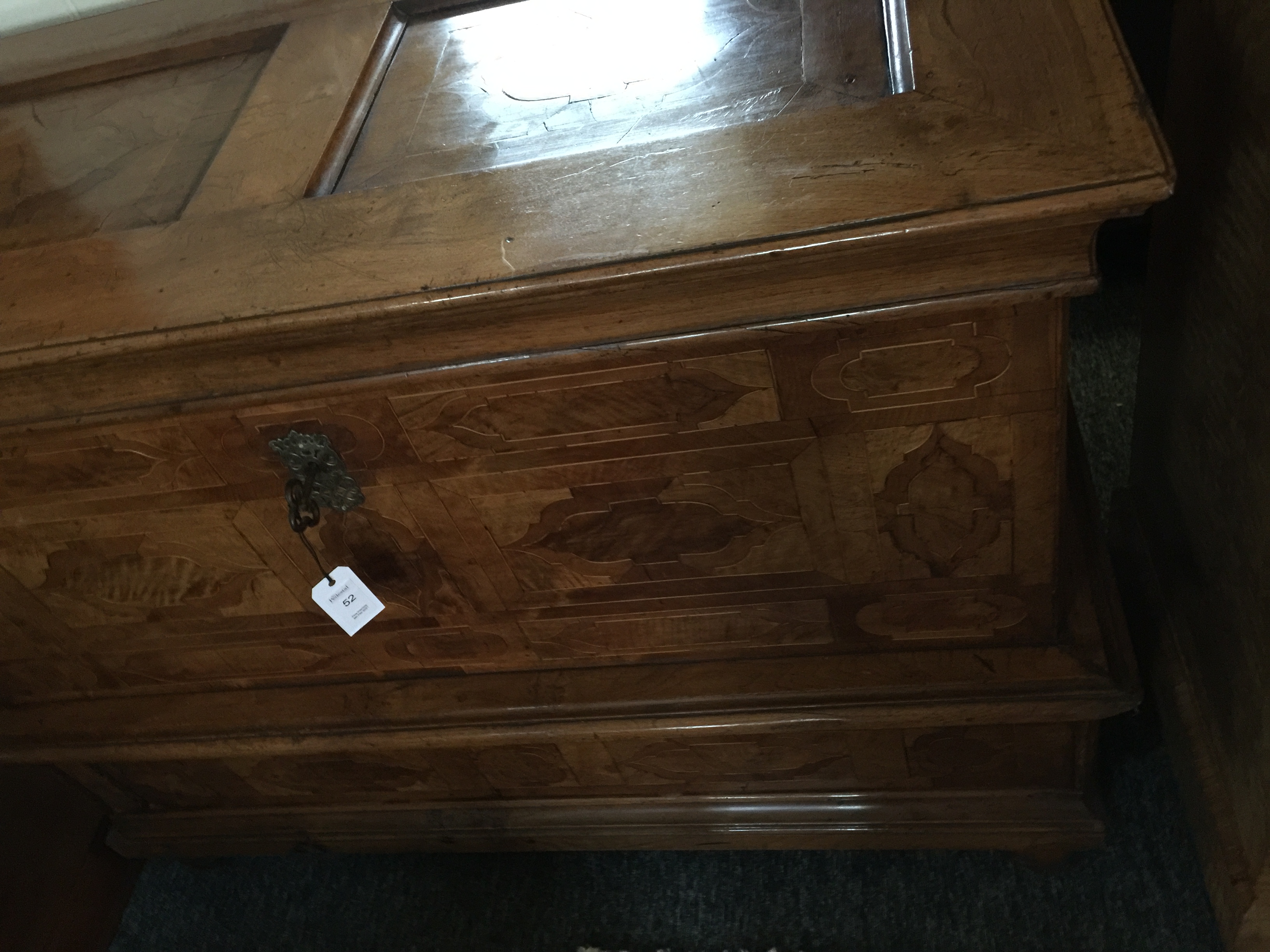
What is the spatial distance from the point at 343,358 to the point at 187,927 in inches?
38.6

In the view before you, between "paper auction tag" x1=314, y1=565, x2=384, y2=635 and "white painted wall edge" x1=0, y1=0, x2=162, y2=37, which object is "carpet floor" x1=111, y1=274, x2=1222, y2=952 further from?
"white painted wall edge" x1=0, y1=0, x2=162, y2=37

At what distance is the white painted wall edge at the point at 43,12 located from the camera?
47.8 inches

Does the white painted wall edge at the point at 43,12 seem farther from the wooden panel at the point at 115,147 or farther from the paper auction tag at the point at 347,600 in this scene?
the paper auction tag at the point at 347,600

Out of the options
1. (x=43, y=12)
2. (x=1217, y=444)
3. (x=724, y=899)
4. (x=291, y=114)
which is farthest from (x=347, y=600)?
(x=43, y=12)

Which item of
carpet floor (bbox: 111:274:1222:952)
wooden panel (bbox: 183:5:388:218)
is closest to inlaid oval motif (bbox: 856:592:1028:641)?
carpet floor (bbox: 111:274:1222:952)

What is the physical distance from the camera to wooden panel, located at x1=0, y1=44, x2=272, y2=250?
2.81 ft

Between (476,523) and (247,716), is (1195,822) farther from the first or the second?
(247,716)

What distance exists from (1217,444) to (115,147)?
1076 millimetres

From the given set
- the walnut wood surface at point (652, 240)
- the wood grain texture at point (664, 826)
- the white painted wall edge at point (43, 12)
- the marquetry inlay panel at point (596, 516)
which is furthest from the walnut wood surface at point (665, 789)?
the white painted wall edge at point (43, 12)

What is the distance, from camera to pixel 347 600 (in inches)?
34.4

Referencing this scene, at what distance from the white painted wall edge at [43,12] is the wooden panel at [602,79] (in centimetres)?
54

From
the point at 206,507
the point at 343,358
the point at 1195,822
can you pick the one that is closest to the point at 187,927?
the point at 206,507

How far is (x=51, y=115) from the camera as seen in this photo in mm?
1043

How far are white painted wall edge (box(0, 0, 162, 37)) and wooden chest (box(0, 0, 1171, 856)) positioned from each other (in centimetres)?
8
